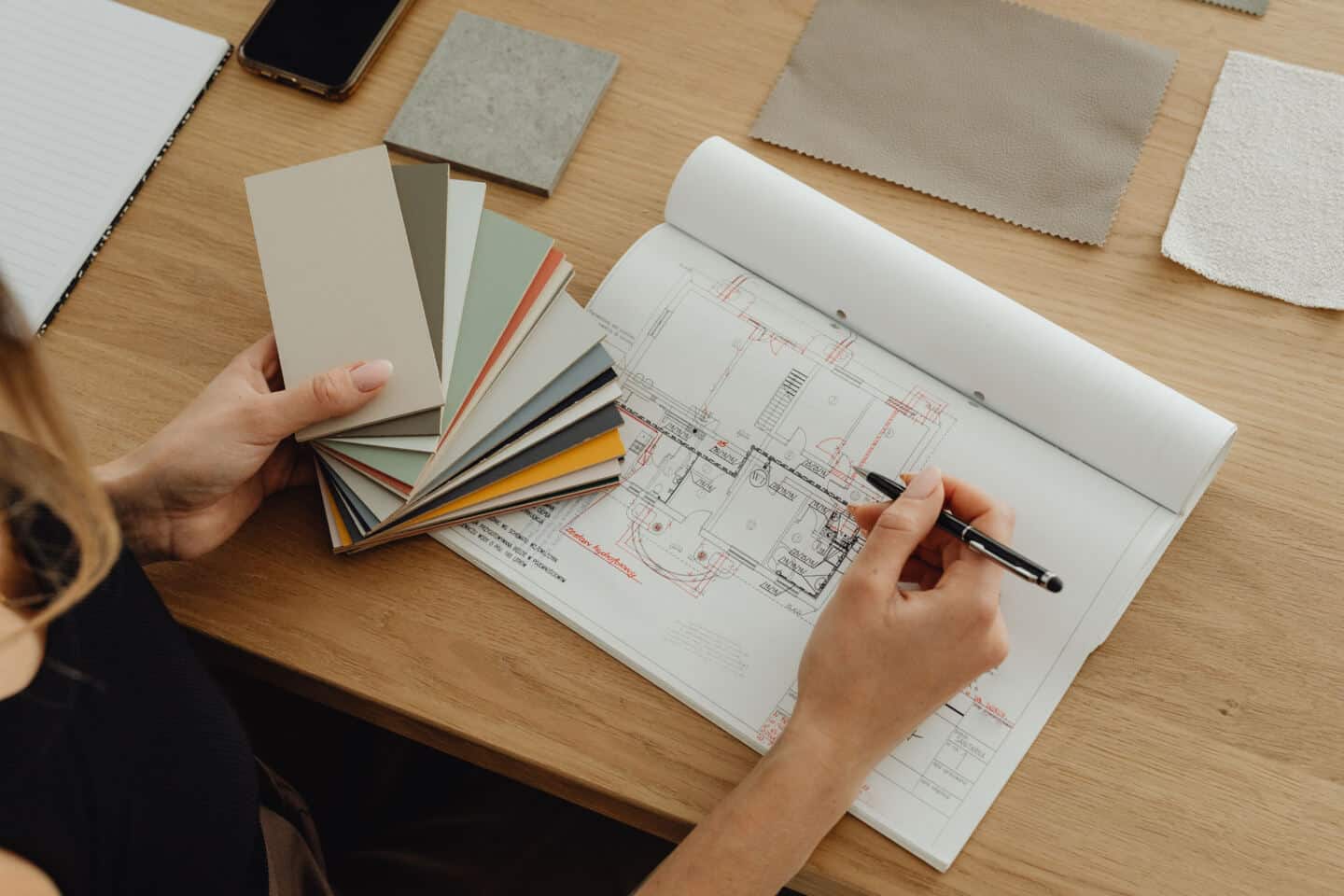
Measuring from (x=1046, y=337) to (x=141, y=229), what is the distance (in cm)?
84

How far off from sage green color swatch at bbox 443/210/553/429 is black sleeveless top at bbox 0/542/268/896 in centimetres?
28

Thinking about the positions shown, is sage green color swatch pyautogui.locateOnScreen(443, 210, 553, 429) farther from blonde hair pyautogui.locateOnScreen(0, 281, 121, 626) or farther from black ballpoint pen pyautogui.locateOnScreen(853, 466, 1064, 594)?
black ballpoint pen pyautogui.locateOnScreen(853, 466, 1064, 594)

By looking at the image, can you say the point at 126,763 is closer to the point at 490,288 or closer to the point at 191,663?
the point at 191,663

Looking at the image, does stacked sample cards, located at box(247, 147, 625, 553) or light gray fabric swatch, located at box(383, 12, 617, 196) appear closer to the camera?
stacked sample cards, located at box(247, 147, 625, 553)

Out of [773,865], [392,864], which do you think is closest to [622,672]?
[773,865]

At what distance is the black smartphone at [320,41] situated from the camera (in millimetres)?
1062

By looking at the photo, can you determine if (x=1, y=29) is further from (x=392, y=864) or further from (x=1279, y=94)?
(x=1279, y=94)

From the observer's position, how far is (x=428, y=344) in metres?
0.85

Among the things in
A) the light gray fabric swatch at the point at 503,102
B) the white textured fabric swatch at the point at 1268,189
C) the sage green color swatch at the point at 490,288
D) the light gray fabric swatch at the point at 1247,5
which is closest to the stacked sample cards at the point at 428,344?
the sage green color swatch at the point at 490,288

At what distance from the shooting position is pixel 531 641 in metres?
0.84

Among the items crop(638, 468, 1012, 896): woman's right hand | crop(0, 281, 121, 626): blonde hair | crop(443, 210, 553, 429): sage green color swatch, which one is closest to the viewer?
crop(0, 281, 121, 626): blonde hair

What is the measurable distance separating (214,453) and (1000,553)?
61cm

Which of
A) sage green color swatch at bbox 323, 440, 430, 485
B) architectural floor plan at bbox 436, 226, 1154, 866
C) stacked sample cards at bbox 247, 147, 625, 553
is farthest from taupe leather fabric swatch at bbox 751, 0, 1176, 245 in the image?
sage green color swatch at bbox 323, 440, 430, 485

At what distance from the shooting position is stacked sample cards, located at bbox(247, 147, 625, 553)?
0.85 m
